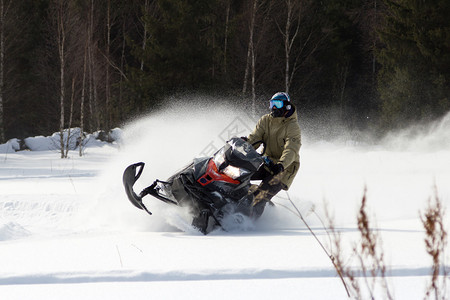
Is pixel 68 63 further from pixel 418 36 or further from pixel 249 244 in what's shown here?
pixel 249 244

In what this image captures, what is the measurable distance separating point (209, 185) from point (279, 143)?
4.16 feet

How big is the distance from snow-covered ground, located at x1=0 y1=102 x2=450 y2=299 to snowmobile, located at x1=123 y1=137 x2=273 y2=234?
0.21 metres

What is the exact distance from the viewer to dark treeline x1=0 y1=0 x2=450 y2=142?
20.3m

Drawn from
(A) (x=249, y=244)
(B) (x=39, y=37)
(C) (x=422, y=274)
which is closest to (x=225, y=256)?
(A) (x=249, y=244)

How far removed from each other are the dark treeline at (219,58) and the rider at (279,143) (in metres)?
11.2

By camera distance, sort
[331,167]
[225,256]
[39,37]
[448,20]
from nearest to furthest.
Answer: [225,256] → [331,167] → [448,20] → [39,37]

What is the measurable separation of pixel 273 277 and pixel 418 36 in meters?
19.7

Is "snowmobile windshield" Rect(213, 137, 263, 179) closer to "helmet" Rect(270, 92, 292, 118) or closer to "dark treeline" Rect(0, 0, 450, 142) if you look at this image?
"helmet" Rect(270, 92, 292, 118)

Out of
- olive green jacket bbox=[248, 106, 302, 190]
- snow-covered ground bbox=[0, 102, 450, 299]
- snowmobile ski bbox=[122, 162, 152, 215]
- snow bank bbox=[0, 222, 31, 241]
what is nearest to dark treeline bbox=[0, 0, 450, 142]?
snow-covered ground bbox=[0, 102, 450, 299]

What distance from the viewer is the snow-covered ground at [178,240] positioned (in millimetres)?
3355

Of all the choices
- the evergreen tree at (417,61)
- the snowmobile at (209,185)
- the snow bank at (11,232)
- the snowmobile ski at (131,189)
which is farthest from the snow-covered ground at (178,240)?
the evergreen tree at (417,61)

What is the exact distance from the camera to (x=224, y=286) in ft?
11.0

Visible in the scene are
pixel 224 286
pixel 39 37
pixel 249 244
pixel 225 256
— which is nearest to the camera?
pixel 224 286

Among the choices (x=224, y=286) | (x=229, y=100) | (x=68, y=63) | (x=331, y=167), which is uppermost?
(x=68, y=63)
